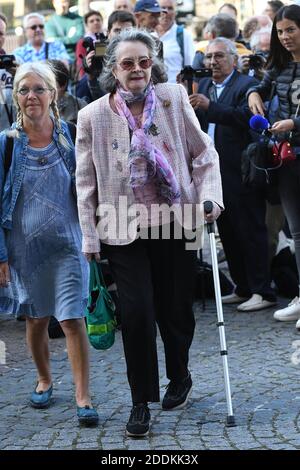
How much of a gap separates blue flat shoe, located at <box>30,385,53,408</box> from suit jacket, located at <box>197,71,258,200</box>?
293cm

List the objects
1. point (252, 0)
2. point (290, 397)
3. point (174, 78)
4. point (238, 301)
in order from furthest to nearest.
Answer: point (252, 0), point (174, 78), point (238, 301), point (290, 397)

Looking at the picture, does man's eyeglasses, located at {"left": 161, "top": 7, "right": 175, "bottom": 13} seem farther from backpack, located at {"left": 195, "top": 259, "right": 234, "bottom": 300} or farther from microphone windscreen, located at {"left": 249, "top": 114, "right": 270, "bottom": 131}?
microphone windscreen, located at {"left": 249, "top": 114, "right": 270, "bottom": 131}

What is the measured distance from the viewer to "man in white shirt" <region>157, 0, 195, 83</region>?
10.5 m

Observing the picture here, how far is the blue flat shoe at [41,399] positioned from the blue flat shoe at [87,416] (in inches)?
19.1

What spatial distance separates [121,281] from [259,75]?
3.90 meters

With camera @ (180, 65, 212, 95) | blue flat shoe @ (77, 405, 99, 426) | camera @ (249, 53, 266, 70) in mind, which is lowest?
blue flat shoe @ (77, 405, 99, 426)

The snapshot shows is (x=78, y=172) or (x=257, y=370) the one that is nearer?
(x=78, y=172)

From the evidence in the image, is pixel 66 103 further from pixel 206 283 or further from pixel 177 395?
pixel 177 395

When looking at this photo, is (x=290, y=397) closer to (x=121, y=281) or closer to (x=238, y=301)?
(x=121, y=281)

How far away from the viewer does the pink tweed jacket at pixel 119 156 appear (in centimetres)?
592

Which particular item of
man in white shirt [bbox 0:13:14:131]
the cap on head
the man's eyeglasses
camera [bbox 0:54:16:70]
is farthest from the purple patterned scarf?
the man's eyeglasses

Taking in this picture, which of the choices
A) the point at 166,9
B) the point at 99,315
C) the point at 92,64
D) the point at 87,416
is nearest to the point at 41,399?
the point at 87,416

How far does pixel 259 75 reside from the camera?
9289 mm

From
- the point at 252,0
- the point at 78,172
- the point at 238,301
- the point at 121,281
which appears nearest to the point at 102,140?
the point at 78,172
